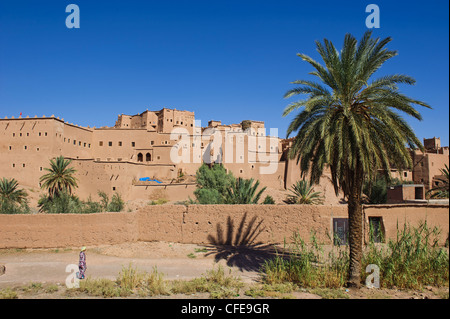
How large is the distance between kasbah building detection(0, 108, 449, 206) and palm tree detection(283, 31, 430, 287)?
21.5m

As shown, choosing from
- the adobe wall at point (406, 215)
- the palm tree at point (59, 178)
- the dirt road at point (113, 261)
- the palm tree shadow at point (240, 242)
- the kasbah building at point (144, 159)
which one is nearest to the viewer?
the dirt road at point (113, 261)

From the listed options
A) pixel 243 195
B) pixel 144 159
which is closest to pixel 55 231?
pixel 243 195

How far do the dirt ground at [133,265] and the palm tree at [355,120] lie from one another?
147 cm

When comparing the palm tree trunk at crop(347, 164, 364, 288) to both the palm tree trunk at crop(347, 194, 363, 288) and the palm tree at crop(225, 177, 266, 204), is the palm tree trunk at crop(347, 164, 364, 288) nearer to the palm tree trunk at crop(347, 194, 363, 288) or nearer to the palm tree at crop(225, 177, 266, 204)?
the palm tree trunk at crop(347, 194, 363, 288)

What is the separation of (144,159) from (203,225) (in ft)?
91.2

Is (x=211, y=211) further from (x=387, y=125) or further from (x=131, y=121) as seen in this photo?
(x=131, y=121)

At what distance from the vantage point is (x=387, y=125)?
8273mm

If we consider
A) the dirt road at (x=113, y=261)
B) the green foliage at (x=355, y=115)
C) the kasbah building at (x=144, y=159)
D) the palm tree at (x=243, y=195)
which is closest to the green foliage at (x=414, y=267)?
the green foliage at (x=355, y=115)

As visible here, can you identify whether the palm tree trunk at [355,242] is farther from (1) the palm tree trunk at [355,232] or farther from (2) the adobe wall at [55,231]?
(2) the adobe wall at [55,231]

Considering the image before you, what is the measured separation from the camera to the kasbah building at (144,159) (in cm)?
3169

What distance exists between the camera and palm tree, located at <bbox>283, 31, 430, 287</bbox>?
322 inches

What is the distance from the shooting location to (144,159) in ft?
130

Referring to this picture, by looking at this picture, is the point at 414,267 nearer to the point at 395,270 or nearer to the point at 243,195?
the point at 395,270

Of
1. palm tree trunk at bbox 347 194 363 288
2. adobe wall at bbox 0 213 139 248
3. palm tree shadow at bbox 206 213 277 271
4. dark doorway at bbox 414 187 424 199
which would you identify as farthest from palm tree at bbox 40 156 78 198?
dark doorway at bbox 414 187 424 199
